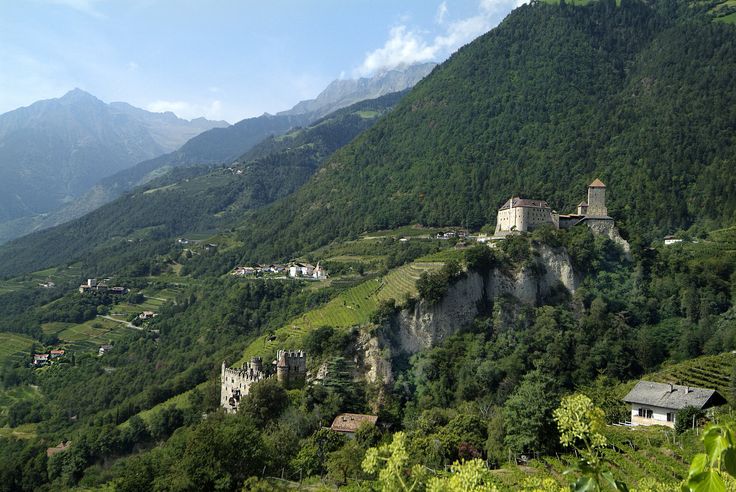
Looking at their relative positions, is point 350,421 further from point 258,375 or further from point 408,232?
point 408,232

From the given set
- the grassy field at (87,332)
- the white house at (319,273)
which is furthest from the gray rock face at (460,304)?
the grassy field at (87,332)

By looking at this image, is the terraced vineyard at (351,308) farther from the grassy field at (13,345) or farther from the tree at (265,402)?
the grassy field at (13,345)

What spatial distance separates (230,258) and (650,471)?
111752 mm

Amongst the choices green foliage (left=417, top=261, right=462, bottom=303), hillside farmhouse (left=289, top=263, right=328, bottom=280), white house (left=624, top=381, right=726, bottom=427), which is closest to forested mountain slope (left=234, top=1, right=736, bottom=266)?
hillside farmhouse (left=289, top=263, right=328, bottom=280)

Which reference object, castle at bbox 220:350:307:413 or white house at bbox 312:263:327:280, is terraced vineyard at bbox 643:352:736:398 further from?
white house at bbox 312:263:327:280

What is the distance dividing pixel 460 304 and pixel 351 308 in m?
12.1

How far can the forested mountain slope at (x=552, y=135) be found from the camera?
344ft

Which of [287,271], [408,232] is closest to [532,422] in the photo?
[408,232]

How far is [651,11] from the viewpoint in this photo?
156 meters

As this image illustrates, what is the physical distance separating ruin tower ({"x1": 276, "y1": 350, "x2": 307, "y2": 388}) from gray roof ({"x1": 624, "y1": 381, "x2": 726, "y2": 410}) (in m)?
27.5

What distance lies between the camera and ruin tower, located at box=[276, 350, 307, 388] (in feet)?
183

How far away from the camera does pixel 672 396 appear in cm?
4416

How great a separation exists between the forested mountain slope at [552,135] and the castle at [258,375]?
55356 millimetres

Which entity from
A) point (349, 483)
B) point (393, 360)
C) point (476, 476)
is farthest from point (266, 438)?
point (476, 476)
